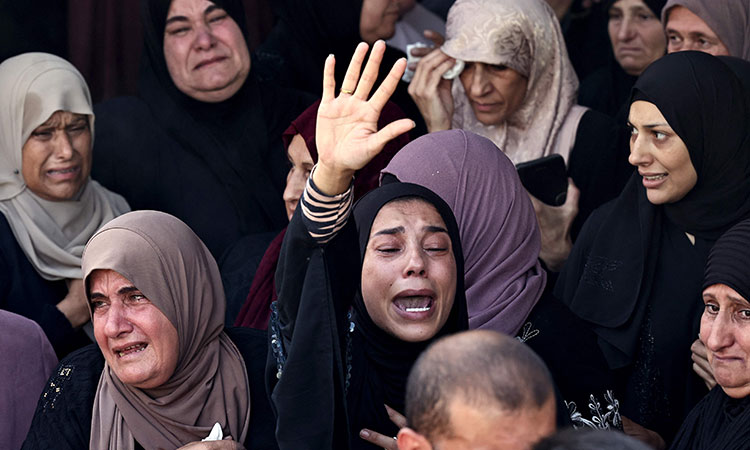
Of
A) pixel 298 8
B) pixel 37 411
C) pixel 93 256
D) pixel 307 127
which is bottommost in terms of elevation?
pixel 37 411

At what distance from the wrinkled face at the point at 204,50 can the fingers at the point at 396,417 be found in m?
2.12

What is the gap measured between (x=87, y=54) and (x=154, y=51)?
914 millimetres

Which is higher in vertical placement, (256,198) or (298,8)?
(298,8)

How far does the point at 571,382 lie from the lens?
11.1ft

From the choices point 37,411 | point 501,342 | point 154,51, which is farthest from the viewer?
point 154,51

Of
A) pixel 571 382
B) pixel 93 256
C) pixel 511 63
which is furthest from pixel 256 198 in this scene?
pixel 571 382

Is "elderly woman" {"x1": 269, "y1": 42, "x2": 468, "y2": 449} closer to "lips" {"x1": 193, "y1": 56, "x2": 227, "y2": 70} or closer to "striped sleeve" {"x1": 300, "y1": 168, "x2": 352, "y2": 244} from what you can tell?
"striped sleeve" {"x1": 300, "y1": 168, "x2": 352, "y2": 244}

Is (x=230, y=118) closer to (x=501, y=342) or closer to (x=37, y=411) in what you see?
(x=37, y=411)

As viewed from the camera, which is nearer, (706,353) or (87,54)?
(706,353)

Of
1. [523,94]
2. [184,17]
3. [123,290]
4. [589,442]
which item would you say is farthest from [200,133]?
[589,442]

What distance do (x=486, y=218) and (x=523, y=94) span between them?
127 cm

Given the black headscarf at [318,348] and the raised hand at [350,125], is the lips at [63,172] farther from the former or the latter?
the raised hand at [350,125]

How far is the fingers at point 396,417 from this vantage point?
3.02m

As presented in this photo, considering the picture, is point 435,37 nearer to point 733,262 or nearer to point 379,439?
point 733,262
